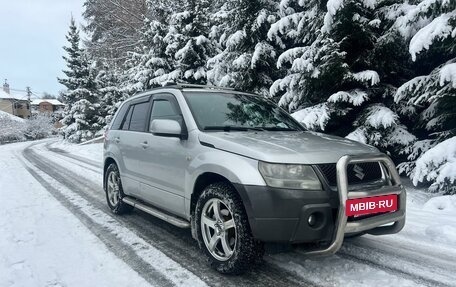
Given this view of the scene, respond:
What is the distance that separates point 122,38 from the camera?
1204 inches

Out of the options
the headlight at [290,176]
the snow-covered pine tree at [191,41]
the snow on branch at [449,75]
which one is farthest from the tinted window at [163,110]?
the snow-covered pine tree at [191,41]

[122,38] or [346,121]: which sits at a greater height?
[122,38]

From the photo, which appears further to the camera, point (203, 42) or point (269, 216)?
point (203, 42)

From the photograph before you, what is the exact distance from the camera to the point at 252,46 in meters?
10.7

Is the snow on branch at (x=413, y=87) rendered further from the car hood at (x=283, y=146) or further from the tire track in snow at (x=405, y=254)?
the car hood at (x=283, y=146)

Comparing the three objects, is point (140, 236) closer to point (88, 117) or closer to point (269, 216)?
point (269, 216)

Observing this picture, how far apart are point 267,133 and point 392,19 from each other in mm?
4981

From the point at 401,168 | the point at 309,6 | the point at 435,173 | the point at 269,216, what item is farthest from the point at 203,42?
the point at 269,216

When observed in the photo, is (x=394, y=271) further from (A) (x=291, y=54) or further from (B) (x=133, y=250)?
(A) (x=291, y=54)

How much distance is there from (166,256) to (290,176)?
180cm

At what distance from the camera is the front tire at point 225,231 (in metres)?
3.35

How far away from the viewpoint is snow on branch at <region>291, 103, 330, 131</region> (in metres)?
7.55

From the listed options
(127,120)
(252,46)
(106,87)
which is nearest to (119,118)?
(127,120)

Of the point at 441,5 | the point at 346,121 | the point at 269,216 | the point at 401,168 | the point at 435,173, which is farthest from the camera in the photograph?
the point at 346,121
